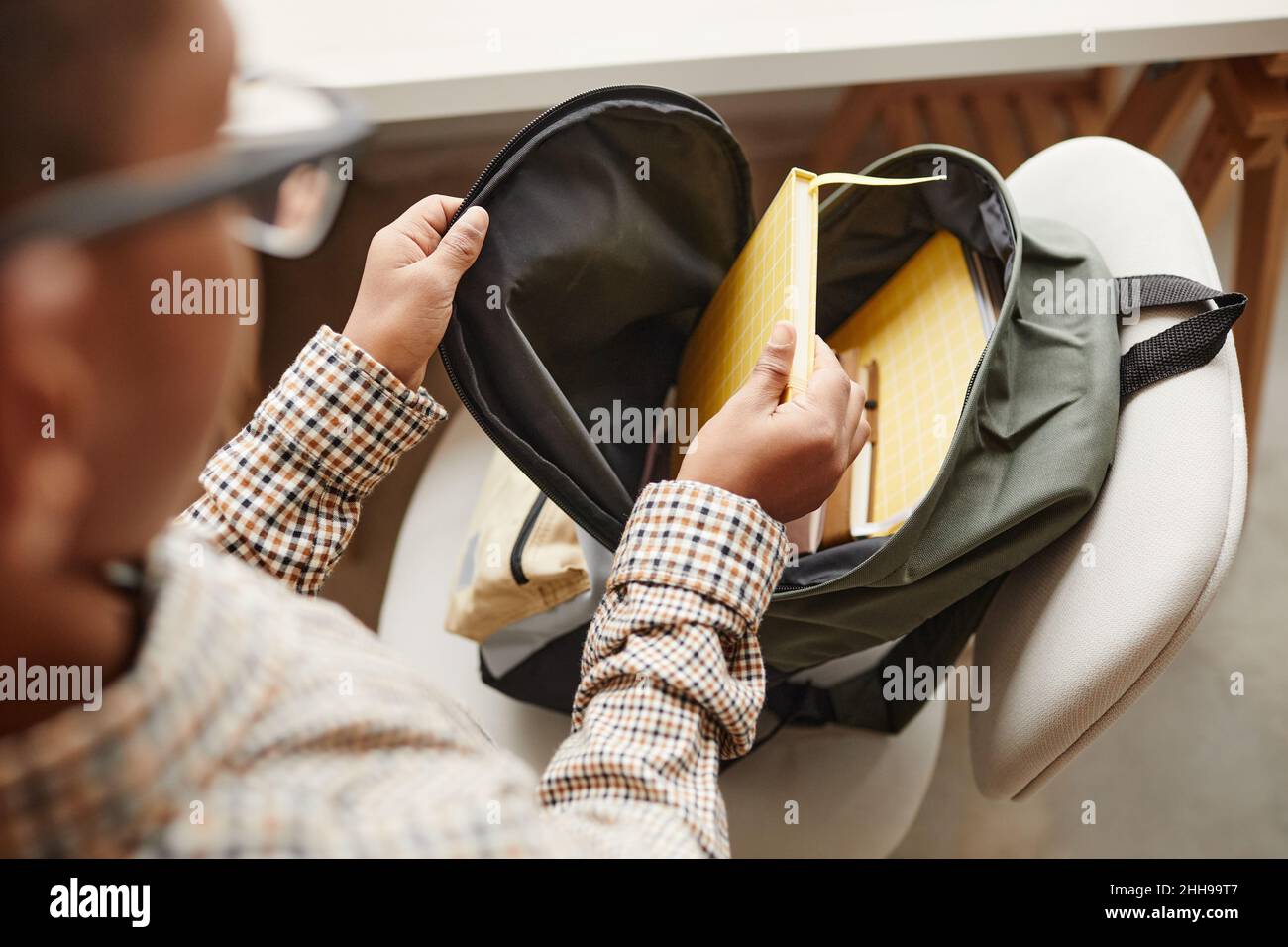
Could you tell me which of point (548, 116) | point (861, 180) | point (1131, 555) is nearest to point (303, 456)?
point (548, 116)

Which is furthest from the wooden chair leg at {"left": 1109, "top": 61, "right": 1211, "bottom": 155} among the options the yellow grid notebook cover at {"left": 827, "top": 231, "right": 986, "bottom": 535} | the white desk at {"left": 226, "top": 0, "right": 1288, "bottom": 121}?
the yellow grid notebook cover at {"left": 827, "top": 231, "right": 986, "bottom": 535}

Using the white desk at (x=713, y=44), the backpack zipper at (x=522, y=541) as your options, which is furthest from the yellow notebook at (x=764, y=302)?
the white desk at (x=713, y=44)

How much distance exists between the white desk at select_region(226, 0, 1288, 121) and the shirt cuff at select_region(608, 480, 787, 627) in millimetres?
547

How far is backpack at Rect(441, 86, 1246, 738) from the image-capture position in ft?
1.72

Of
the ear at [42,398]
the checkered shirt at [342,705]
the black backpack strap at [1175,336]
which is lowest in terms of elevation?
the checkered shirt at [342,705]

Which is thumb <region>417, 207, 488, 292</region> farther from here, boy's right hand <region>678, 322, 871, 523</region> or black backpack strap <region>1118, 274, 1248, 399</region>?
black backpack strap <region>1118, 274, 1248, 399</region>

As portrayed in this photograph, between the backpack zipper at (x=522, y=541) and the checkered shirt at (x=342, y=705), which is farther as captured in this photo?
the backpack zipper at (x=522, y=541)

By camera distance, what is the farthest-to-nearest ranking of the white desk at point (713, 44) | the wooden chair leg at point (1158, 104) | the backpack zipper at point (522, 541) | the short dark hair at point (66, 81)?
the wooden chair leg at point (1158, 104), the white desk at point (713, 44), the backpack zipper at point (522, 541), the short dark hair at point (66, 81)

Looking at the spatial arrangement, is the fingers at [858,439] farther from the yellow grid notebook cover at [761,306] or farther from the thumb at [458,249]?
the thumb at [458,249]

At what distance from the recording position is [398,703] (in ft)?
1.32

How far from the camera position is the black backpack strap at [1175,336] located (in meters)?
0.51

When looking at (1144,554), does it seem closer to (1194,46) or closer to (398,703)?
(398,703)
